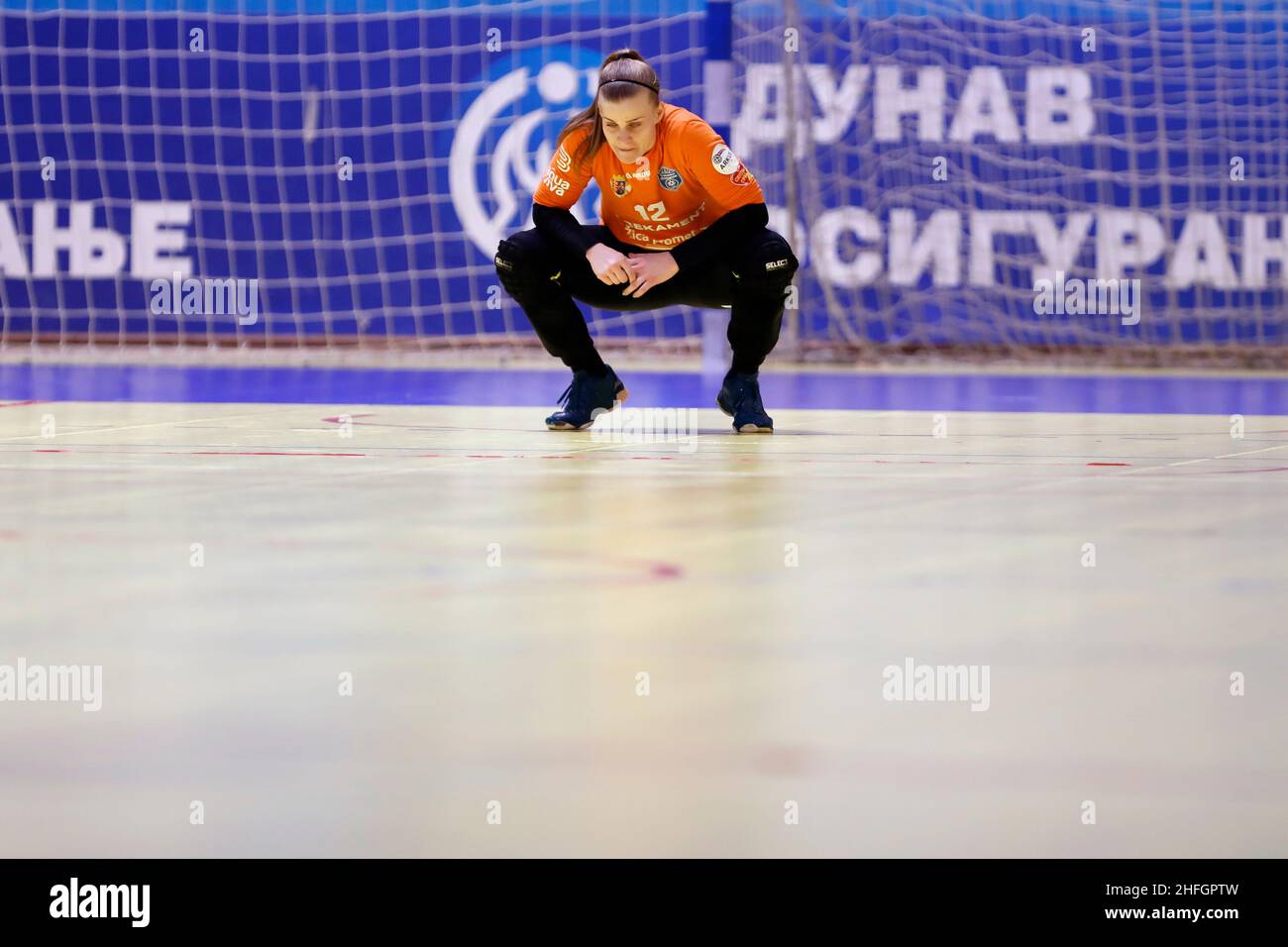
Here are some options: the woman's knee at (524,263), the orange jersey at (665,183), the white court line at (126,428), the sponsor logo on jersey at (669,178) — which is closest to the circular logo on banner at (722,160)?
the orange jersey at (665,183)

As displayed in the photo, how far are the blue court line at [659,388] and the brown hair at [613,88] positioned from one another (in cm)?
150

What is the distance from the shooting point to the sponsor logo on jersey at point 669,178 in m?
4.69

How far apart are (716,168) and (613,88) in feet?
1.14

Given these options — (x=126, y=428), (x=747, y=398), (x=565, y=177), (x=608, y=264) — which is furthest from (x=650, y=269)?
(x=126, y=428)

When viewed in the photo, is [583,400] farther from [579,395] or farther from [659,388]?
[659,388]

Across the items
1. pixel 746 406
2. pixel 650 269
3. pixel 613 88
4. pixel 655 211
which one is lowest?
pixel 746 406

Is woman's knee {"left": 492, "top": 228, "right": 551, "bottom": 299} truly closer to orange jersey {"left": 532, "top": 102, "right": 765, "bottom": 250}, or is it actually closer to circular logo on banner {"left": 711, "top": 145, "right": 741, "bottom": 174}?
orange jersey {"left": 532, "top": 102, "right": 765, "bottom": 250}

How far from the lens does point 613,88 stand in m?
4.49

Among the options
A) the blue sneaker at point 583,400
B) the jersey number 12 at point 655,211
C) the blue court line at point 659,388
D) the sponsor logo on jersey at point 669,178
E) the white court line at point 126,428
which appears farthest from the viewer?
the blue court line at point 659,388

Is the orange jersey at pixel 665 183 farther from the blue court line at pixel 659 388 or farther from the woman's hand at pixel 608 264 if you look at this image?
the blue court line at pixel 659 388

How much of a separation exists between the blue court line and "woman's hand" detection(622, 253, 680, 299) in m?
1.31

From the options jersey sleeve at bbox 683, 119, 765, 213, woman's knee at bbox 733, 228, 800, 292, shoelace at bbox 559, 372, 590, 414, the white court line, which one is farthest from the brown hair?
the white court line

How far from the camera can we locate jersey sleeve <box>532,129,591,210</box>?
15.4 ft
